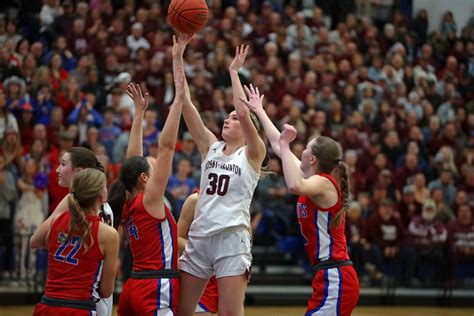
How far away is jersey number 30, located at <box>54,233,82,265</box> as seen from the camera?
598cm

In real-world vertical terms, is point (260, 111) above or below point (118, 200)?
above

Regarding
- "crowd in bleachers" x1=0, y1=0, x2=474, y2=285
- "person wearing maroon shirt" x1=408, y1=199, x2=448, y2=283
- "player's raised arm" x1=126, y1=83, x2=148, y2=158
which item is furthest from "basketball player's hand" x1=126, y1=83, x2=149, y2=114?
"person wearing maroon shirt" x1=408, y1=199, x2=448, y2=283

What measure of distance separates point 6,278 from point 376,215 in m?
5.54

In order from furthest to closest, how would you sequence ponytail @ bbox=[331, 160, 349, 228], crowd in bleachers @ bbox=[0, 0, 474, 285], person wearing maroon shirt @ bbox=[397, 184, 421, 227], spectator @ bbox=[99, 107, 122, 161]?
person wearing maroon shirt @ bbox=[397, 184, 421, 227] → spectator @ bbox=[99, 107, 122, 161] → crowd in bleachers @ bbox=[0, 0, 474, 285] → ponytail @ bbox=[331, 160, 349, 228]

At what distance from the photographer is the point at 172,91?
1567cm

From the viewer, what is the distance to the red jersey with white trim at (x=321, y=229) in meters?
6.89

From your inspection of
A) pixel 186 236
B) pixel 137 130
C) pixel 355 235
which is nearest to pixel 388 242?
pixel 355 235

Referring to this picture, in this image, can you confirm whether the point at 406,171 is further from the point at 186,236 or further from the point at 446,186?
the point at 186,236

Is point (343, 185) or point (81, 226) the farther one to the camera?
point (343, 185)

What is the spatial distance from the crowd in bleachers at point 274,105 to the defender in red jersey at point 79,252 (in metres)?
5.94

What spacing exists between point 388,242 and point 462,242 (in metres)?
1.16

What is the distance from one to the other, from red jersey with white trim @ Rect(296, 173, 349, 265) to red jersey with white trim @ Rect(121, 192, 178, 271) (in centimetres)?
94

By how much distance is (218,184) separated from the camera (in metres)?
7.21

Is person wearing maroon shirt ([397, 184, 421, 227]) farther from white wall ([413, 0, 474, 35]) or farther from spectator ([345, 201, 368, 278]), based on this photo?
white wall ([413, 0, 474, 35])
